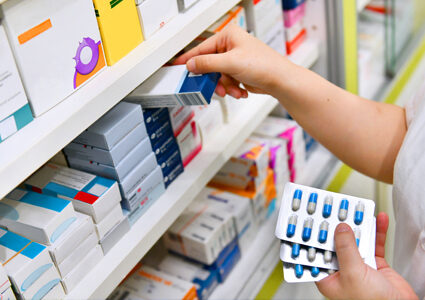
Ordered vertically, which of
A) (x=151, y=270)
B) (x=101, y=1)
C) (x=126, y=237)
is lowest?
(x=151, y=270)

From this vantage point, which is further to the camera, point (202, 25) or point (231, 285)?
point (231, 285)

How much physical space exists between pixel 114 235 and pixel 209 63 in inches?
14.9

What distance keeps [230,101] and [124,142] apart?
0.43 meters

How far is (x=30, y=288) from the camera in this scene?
841 mm

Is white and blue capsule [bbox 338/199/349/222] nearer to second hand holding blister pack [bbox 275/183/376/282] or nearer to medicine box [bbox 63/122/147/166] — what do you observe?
second hand holding blister pack [bbox 275/183/376/282]

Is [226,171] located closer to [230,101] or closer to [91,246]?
[230,101]

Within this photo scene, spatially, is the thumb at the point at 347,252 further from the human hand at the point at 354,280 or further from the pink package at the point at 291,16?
the pink package at the point at 291,16

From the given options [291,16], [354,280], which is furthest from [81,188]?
[291,16]

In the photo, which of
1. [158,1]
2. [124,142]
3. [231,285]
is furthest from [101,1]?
[231,285]

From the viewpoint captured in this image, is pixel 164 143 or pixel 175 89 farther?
pixel 164 143

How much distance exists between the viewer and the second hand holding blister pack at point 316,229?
834 mm

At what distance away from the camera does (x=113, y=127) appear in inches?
37.1

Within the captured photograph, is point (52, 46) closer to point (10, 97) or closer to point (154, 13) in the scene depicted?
point (10, 97)

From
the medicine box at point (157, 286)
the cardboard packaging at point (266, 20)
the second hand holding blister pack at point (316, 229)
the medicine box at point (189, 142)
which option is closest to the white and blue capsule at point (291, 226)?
the second hand holding blister pack at point (316, 229)
